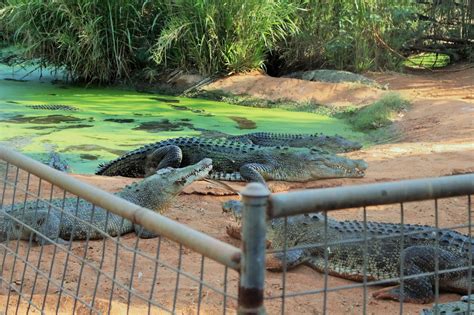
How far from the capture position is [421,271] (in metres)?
3.84

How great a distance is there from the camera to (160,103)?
11.9 metres

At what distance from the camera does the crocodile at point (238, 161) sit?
6.86 m

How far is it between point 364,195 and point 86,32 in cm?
1184

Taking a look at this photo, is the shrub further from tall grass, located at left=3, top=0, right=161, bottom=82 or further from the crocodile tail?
tall grass, located at left=3, top=0, right=161, bottom=82

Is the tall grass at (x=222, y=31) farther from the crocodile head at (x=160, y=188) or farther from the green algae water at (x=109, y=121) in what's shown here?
the crocodile head at (x=160, y=188)

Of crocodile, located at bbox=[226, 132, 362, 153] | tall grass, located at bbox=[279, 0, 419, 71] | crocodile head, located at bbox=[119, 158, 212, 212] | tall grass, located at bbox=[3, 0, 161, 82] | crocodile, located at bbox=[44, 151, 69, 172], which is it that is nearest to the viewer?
crocodile head, located at bbox=[119, 158, 212, 212]

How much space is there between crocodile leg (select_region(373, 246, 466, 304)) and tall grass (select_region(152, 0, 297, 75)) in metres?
9.24

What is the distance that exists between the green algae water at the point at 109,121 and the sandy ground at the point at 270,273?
137cm

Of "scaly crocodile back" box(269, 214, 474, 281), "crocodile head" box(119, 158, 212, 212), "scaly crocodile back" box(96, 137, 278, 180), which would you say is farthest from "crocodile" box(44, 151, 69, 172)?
"scaly crocodile back" box(269, 214, 474, 281)

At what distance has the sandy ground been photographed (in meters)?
3.44

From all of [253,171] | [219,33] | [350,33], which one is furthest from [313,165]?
[350,33]

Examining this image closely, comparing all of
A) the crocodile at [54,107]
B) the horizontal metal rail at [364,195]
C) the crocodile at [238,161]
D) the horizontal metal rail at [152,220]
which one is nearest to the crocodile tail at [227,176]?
the crocodile at [238,161]

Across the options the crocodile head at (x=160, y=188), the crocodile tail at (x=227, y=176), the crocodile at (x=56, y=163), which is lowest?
the crocodile tail at (x=227, y=176)

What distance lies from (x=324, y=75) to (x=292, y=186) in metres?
6.14
